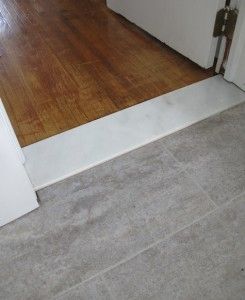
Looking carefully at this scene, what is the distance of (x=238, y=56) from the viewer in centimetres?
131

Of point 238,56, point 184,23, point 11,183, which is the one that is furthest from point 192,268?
point 184,23

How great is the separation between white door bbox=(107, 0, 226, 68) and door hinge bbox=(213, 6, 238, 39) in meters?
0.02

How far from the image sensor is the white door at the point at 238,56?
122 cm

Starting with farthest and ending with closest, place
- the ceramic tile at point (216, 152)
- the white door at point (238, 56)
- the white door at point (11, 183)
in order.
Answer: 1. the white door at point (238, 56)
2. the ceramic tile at point (216, 152)
3. the white door at point (11, 183)

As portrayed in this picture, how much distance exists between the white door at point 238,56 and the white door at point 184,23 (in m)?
0.09

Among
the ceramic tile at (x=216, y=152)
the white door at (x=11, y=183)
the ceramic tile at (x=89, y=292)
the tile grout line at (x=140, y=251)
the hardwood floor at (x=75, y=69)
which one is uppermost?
the white door at (x=11, y=183)

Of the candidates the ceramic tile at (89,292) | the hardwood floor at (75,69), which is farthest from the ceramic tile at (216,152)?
the ceramic tile at (89,292)

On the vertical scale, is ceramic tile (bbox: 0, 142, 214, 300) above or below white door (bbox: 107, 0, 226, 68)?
below

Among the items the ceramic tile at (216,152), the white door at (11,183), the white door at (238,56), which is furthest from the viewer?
the white door at (238,56)

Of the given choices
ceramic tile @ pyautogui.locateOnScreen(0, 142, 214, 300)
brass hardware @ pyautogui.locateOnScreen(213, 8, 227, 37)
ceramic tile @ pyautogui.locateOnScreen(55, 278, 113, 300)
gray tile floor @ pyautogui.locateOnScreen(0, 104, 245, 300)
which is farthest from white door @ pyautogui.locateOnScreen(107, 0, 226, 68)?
ceramic tile @ pyautogui.locateOnScreen(55, 278, 113, 300)

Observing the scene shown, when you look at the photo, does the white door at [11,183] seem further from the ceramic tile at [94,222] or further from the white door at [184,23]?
the white door at [184,23]

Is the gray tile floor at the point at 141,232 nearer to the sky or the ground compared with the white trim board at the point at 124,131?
nearer to the ground

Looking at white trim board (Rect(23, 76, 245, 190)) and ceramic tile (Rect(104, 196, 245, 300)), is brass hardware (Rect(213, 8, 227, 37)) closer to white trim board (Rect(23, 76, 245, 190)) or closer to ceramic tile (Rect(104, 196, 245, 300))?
white trim board (Rect(23, 76, 245, 190))

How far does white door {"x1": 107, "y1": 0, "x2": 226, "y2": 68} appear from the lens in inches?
51.6
